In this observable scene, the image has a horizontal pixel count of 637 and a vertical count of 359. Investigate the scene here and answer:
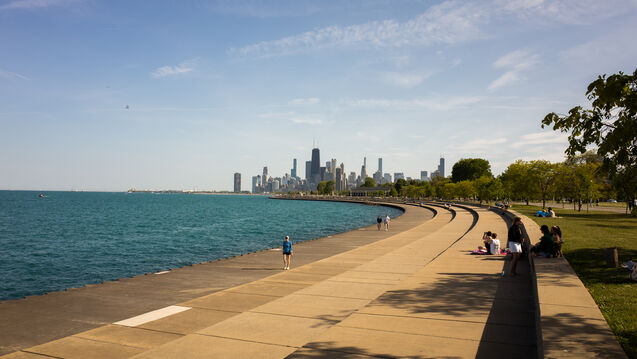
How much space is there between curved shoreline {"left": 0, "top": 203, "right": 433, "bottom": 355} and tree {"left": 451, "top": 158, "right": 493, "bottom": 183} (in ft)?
466

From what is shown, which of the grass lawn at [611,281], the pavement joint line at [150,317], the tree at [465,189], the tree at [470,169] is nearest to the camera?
the grass lawn at [611,281]

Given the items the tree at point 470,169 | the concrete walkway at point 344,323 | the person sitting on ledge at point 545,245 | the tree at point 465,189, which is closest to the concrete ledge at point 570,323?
the concrete walkway at point 344,323

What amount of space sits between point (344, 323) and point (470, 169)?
512 feet

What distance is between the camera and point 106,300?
1377cm

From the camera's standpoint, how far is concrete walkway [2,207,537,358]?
7.31 meters

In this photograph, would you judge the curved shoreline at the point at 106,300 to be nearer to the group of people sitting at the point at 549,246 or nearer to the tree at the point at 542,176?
the group of people sitting at the point at 549,246

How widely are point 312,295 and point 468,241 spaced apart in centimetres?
1461

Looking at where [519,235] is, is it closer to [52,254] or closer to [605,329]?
[605,329]

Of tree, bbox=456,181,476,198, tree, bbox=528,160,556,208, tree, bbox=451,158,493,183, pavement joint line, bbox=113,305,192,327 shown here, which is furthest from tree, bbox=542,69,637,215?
tree, bbox=451,158,493,183

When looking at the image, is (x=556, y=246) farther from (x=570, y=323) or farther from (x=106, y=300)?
(x=106, y=300)

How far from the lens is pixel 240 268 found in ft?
66.4

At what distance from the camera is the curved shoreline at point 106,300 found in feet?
34.8

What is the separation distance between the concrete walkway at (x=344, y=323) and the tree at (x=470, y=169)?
476ft

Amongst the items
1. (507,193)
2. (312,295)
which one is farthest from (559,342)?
(507,193)
